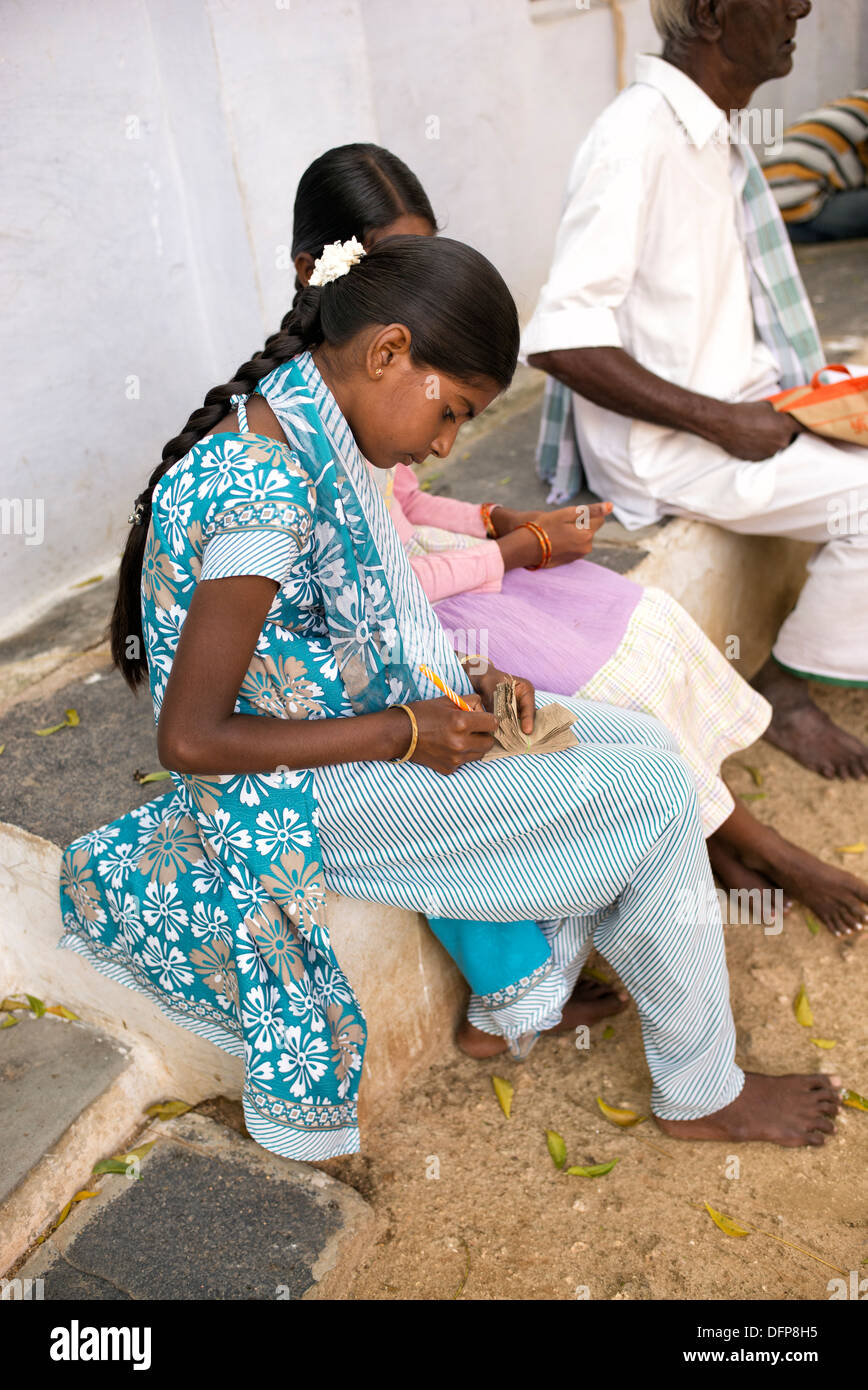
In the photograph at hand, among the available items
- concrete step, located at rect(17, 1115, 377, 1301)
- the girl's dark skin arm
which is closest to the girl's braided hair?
the girl's dark skin arm

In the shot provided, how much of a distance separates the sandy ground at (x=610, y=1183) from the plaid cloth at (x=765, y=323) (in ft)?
4.84

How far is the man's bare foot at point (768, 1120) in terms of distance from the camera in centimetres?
209

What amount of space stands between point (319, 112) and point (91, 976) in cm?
251

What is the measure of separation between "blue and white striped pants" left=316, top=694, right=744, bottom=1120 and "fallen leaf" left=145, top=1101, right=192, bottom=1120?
25.4 inches

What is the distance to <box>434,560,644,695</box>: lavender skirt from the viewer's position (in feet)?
7.22

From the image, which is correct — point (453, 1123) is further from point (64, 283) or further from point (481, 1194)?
point (64, 283)

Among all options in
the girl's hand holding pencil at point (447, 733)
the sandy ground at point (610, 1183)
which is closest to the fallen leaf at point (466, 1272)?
the sandy ground at point (610, 1183)

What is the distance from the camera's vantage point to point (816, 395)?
9.44 ft

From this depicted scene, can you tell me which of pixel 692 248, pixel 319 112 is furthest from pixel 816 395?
pixel 319 112

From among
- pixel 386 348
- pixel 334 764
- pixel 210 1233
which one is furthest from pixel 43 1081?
pixel 386 348

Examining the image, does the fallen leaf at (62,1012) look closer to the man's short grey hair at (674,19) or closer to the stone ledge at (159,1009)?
the stone ledge at (159,1009)

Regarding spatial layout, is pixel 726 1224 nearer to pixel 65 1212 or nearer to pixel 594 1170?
pixel 594 1170

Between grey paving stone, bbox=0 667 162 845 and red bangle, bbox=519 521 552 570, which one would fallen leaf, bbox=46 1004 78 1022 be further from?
red bangle, bbox=519 521 552 570

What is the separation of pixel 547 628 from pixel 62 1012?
122 centimetres
